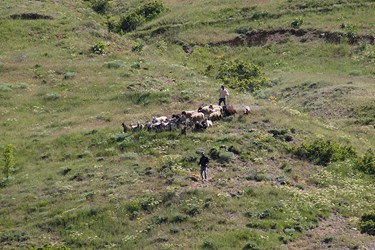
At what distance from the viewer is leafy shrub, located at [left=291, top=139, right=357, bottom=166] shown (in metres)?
38.4

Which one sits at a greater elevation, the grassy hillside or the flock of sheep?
the flock of sheep

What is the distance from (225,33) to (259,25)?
11.0 ft

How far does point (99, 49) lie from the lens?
6266 cm

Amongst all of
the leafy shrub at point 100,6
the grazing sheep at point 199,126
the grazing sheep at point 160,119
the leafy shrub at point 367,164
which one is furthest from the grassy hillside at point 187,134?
the leafy shrub at point 100,6

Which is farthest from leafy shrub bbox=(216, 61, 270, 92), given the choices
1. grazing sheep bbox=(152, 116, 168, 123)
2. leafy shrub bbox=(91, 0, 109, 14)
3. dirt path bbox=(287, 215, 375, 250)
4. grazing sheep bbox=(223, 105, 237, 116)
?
dirt path bbox=(287, 215, 375, 250)

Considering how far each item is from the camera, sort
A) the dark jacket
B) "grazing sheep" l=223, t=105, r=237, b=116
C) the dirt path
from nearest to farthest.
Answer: the dirt path → the dark jacket → "grazing sheep" l=223, t=105, r=237, b=116

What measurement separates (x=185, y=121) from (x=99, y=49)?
2338 cm

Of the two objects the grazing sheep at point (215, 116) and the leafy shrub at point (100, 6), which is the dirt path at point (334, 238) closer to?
the grazing sheep at point (215, 116)

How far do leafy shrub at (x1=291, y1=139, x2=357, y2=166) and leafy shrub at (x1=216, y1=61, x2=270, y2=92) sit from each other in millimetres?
19683

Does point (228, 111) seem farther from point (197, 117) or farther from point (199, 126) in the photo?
point (199, 126)

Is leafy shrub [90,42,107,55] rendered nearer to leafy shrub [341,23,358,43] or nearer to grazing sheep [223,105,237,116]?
leafy shrub [341,23,358,43]

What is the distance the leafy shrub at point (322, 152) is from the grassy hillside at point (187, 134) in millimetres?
75

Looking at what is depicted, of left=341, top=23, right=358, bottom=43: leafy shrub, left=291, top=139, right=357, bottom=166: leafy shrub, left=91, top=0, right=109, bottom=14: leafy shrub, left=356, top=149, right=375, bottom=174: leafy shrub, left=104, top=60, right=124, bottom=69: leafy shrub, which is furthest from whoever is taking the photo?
left=91, top=0, right=109, bottom=14: leafy shrub

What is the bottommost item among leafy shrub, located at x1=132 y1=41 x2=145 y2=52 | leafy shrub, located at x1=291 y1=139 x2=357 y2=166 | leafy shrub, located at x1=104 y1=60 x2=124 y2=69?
leafy shrub, located at x1=291 y1=139 x2=357 y2=166
